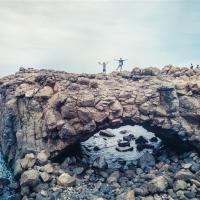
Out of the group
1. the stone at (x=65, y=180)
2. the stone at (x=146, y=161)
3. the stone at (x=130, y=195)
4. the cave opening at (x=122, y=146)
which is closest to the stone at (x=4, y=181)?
the cave opening at (x=122, y=146)

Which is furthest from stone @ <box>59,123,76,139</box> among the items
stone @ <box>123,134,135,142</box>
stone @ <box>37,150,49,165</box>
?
stone @ <box>123,134,135,142</box>

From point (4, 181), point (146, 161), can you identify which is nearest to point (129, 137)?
point (146, 161)

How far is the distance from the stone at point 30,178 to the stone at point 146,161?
10099 mm

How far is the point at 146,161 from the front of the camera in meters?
31.5

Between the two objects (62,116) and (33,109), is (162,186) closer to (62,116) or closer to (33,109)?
(62,116)

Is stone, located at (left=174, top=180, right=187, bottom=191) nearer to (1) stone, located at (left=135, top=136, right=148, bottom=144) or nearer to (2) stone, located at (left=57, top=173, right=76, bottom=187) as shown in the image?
(2) stone, located at (left=57, top=173, right=76, bottom=187)

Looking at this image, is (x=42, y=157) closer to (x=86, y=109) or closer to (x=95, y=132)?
(x=95, y=132)

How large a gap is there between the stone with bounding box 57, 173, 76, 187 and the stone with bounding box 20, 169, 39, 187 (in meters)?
1.97

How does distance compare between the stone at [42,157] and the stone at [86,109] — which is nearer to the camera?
the stone at [42,157]

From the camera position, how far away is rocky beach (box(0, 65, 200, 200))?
27.5 m

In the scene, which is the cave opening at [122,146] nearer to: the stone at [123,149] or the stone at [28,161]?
the stone at [123,149]

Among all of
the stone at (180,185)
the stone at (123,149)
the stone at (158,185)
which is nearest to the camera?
the stone at (158,185)

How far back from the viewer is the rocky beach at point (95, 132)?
27484mm

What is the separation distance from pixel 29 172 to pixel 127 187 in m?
8.67
